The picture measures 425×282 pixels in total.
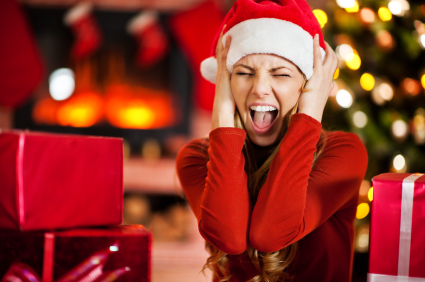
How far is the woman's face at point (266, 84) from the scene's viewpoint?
0.86 metres

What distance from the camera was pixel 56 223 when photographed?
66 centimetres

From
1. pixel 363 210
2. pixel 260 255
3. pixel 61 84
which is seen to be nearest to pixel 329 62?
pixel 260 255

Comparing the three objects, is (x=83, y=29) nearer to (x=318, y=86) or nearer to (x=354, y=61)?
(x=354, y=61)

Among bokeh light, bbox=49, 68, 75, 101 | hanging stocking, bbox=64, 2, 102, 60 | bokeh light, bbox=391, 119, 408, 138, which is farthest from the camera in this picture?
bokeh light, bbox=49, 68, 75, 101

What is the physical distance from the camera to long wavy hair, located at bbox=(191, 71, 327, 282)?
0.82 metres

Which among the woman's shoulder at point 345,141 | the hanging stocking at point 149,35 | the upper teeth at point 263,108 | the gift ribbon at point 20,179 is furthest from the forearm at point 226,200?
the hanging stocking at point 149,35

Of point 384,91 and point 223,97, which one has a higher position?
point 384,91

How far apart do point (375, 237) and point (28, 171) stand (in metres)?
0.58

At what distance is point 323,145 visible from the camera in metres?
0.87

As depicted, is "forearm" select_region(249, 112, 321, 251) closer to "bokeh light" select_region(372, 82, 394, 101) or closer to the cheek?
the cheek

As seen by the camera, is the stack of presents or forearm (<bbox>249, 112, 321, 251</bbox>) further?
forearm (<bbox>249, 112, 321, 251</bbox>)

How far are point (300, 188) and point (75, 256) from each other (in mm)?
425

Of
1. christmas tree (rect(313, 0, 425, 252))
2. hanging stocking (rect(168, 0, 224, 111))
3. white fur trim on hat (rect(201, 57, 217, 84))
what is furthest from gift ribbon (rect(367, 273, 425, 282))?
hanging stocking (rect(168, 0, 224, 111))

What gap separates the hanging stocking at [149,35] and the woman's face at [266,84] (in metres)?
1.94
